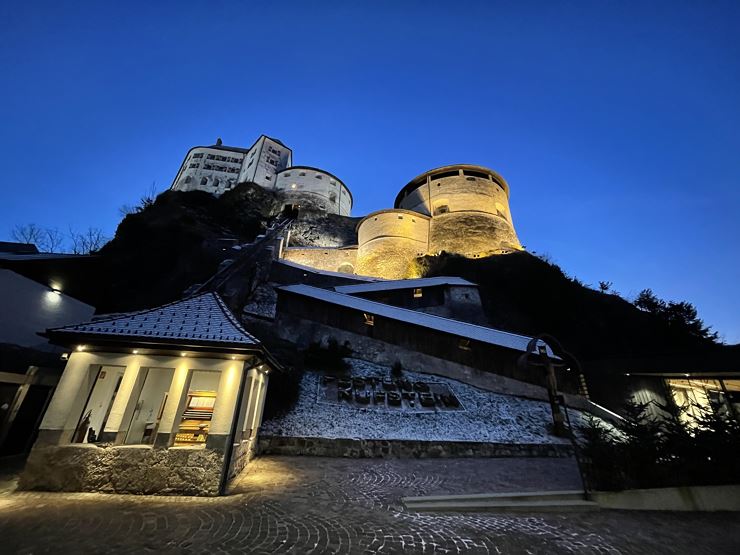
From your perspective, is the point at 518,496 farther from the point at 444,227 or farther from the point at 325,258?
the point at 325,258

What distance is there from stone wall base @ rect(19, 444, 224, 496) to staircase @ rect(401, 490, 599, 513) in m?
3.81

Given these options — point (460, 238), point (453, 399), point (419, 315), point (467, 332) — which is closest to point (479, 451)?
point (453, 399)

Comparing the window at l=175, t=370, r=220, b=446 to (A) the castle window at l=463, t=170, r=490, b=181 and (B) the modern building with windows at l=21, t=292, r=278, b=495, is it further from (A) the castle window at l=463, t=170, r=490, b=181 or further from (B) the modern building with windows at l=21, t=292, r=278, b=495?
(A) the castle window at l=463, t=170, r=490, b=181

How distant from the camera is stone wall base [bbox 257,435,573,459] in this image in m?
9.46

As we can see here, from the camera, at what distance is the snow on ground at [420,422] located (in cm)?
1023

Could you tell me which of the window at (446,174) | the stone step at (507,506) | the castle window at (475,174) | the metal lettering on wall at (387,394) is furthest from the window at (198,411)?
the castle window at (475,174)

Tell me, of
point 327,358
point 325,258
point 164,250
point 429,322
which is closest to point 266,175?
point 325,258

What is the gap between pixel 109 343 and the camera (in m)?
6.13

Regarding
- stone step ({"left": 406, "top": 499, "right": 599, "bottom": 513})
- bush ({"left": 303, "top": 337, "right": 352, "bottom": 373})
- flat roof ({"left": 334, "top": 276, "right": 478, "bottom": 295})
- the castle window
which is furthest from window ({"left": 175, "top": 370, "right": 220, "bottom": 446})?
the castle window

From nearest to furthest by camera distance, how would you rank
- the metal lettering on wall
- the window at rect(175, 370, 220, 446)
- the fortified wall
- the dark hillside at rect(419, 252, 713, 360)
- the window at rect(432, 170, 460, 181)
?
the window at rect(175, 370, 220, 446) → the metal lettering on wall → the dark hillside at rect(419, 252, 713, 360) → the fortified wall → the window at rect(432, 170, 460, 181)

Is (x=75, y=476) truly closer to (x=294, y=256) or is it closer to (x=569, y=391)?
(x=569, y=391)

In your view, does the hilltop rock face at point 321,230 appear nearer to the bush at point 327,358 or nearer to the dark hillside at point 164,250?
the dark hillside at point 164,250

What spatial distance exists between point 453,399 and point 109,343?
1196 cm

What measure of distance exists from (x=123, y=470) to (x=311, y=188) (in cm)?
4662
